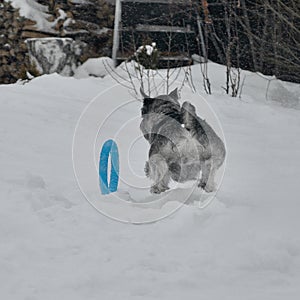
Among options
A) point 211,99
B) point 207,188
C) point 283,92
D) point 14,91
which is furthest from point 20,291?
point 283,92

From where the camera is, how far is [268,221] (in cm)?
274

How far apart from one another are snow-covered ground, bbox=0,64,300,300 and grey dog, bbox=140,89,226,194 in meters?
0.21

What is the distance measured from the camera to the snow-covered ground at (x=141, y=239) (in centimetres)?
202

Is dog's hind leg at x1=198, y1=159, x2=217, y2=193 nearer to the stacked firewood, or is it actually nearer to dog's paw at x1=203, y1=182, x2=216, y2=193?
dog's paw at x1=203, y1=182, x2=216, y2=193

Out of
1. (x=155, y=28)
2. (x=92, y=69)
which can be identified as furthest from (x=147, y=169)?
(x=155, y=28)

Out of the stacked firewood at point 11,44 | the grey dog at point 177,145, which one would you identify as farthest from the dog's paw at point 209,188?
the stacked firewood at point 11,44

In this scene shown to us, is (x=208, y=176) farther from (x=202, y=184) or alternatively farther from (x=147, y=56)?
(x=147, y=56)

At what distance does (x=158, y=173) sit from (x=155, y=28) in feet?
19.5

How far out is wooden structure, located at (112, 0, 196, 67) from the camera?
847 centimetres

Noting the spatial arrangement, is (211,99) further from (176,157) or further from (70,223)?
(70,223)

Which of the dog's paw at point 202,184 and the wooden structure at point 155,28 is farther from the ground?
the wooden structure at point 155,28

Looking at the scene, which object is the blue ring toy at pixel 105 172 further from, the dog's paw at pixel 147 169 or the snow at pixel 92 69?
the snow at pixel 92 69

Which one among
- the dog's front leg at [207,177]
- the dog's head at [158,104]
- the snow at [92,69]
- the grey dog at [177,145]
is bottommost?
the snow at [92,69]

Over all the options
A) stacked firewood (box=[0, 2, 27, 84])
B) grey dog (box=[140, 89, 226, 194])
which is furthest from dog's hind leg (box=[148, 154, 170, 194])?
stacked firewood (box=[0, 2, 27, 84])
